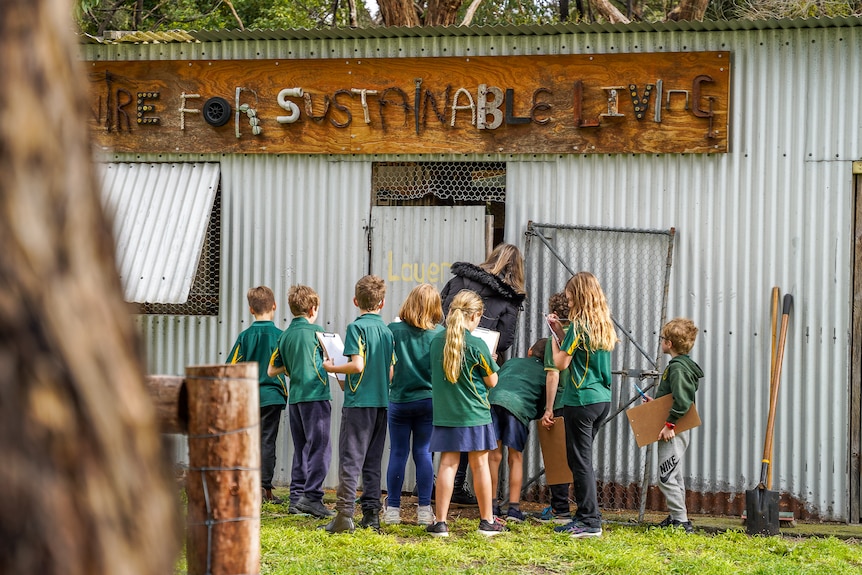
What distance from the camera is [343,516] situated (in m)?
7.55

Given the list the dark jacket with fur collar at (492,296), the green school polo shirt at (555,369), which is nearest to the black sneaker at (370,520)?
the green school polo shirt at (555,369)

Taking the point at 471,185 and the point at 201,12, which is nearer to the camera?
the point at 471,185

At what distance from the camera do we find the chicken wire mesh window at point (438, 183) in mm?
9133

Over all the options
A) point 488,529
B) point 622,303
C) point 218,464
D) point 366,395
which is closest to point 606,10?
point 622,303

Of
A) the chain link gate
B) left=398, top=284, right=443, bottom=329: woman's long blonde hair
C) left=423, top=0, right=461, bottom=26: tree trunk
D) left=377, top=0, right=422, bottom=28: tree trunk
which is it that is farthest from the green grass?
left=423, top=0, right=461, bottom=26: tree trunk

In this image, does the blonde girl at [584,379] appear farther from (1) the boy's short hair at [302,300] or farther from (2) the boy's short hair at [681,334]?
(1) the boy's short hair at [302,300]

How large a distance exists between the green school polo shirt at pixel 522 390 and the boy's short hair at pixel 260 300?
186 centimetres

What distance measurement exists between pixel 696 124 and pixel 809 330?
1812 mm

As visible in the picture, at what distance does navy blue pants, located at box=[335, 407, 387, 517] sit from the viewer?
7660mm

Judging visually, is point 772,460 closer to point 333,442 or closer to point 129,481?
point 333,442

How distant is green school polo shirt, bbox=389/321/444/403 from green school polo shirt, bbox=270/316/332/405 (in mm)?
706

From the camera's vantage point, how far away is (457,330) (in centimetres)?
738

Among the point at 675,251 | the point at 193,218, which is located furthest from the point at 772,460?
the point at 193,218

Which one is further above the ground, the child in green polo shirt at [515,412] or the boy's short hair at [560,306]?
the boy's short hair at [560,306]
